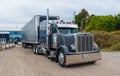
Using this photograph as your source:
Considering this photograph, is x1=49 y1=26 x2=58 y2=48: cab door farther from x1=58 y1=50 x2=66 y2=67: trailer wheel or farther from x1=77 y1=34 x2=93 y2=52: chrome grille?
x1=77 y1=34 x2=93 y2=52: chrome grille

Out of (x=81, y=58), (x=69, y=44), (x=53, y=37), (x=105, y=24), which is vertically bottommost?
(x=81, y=58)

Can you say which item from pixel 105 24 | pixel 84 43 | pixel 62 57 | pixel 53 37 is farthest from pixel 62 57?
pixel 105 24

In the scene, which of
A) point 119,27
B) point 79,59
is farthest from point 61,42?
point 119,27

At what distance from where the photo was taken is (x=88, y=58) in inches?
533

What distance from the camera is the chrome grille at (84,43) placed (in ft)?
44.2

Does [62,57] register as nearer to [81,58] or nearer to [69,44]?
[69,44]

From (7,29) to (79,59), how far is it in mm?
72729

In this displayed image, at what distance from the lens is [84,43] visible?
13.6m

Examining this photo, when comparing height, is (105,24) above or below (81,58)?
above

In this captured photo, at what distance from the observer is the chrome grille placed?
13477 mm

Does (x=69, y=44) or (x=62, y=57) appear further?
(x=69, y=44)

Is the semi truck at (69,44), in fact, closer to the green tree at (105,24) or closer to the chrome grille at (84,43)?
the chrome grille at (84,43)

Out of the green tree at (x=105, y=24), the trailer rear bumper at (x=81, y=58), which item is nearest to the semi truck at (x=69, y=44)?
the trailer rear bumper at (x=81, y=58)

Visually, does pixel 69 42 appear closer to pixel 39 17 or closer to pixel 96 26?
pixel 39 17
